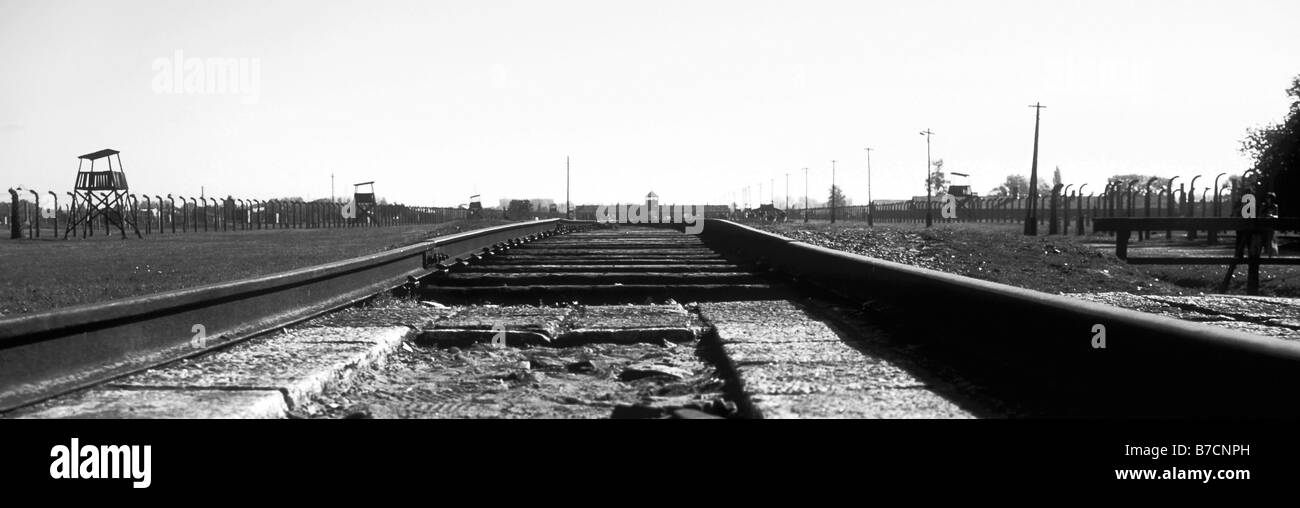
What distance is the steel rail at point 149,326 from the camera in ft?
10.8

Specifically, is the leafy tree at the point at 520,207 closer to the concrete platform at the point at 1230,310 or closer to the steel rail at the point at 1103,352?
the concrete platform at the point at 1230,310

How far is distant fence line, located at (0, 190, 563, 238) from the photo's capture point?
32.7m

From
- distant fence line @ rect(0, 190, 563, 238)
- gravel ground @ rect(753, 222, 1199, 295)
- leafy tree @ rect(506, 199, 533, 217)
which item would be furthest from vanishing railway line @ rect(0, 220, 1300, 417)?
leafy tree @ rect(506, 199, 533, 217)

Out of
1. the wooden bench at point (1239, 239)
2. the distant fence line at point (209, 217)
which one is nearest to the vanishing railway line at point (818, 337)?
the wooden bench at point (1239, 239)

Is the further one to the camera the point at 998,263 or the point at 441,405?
the point at 998,263

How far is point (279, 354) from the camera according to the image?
4.25m

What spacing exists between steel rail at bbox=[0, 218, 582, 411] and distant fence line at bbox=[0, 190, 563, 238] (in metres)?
25.5

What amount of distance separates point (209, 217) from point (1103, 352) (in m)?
55.9

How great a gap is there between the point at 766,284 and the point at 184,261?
10654mm

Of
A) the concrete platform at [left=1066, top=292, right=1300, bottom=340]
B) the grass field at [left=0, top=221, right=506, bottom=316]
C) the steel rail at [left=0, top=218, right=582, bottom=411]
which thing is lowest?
the grass field at [left=0, top=221, right=506, bottom=316]

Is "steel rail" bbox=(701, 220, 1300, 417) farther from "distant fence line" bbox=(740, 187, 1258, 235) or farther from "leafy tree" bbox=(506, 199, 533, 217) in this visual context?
"leafy tree" bbox=(506, 199, 533, 217)

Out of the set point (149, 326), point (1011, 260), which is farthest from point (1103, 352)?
point (1011, 260)
